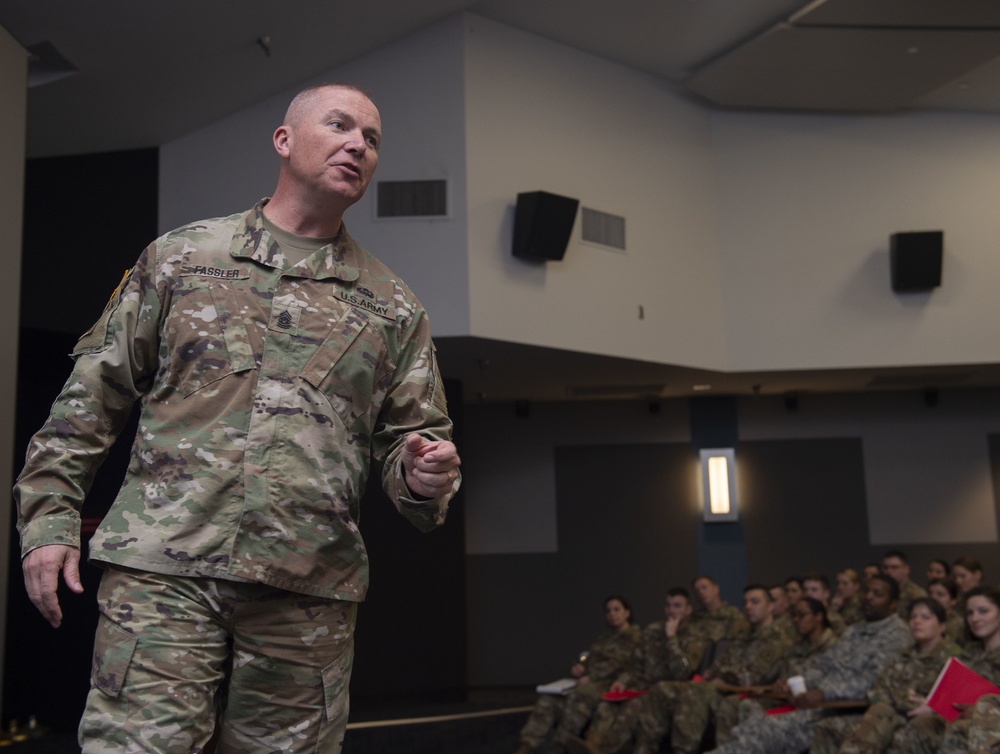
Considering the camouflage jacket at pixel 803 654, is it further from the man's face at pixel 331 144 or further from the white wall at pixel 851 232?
the man's face at pixel 331 144

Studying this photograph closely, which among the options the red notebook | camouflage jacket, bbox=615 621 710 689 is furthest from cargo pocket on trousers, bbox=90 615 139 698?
camouflage jacket, bbox=615 621 710 689

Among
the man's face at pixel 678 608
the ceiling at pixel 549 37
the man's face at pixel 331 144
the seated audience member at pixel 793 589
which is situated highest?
the ceiling at pixel 549 37

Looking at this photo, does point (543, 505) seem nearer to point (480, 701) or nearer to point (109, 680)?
point (480, 701)

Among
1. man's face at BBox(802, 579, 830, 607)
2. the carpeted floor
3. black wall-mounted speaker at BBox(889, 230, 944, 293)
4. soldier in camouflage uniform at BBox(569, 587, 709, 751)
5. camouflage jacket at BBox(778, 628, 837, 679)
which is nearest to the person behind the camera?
the carpeted floor

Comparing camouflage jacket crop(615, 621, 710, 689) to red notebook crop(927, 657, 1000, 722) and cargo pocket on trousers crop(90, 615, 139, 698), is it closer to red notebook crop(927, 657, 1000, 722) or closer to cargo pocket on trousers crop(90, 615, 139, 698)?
red notebook crop(927, 657, 1000, 722)

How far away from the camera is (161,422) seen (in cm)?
141

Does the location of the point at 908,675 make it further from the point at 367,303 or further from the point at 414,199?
the point at 367,303

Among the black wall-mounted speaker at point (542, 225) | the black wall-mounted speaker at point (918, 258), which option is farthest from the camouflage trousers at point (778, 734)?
the black wall-mounted speaker at point (918, 258)

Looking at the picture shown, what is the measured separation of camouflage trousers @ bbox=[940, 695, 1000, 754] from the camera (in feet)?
13.0

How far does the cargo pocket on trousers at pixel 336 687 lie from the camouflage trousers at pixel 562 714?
17.0ft

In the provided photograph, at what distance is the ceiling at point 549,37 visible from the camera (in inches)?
209

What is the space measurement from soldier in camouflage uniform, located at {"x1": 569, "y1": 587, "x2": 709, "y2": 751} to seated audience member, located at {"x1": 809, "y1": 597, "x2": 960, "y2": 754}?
1427 mm

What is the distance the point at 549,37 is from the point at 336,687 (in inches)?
241

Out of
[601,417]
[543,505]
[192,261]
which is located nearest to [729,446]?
[601,417]
